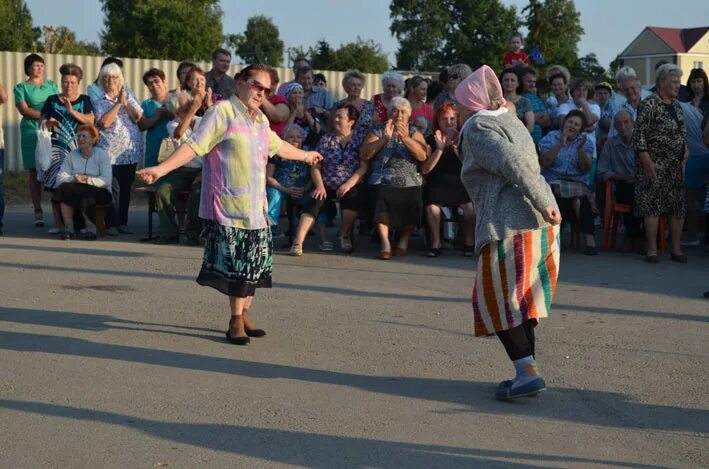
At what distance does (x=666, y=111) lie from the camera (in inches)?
479

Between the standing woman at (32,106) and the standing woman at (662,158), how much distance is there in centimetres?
748

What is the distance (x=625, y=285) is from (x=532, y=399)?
4606 millimetres

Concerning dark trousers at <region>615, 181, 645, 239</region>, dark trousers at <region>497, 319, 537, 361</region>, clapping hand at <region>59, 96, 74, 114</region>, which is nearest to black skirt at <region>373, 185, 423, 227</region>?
dark trousers at <region>615, 181, 645, 239</region>

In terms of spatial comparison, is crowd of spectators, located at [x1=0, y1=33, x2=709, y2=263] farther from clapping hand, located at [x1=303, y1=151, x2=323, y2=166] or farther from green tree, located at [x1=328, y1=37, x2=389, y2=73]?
green tree, located at [x1=328, y1=37, x2=389, y2=73]

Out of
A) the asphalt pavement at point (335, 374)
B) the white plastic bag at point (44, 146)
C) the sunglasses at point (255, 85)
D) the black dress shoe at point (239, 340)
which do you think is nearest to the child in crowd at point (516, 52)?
the asphalt pavement at point (335, 374)

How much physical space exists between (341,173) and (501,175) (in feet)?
20.6

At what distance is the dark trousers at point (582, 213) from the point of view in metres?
13.0

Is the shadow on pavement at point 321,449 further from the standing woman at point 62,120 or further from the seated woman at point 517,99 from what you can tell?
the seated woman at point 517,99

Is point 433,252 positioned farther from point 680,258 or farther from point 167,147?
point 167,147

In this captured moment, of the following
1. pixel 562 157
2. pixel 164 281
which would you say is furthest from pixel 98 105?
pixel 562 157

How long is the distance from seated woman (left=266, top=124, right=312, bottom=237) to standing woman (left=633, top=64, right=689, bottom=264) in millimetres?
3746

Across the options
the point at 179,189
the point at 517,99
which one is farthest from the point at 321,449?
the point at 517,99

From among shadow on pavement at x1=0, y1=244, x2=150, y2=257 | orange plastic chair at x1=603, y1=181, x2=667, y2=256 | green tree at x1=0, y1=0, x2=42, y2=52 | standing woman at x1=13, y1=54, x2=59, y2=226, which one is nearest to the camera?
shadow on pavement at x1=0, y1=244, x2=150, y2=257

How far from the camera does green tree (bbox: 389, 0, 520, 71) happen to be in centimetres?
7775
